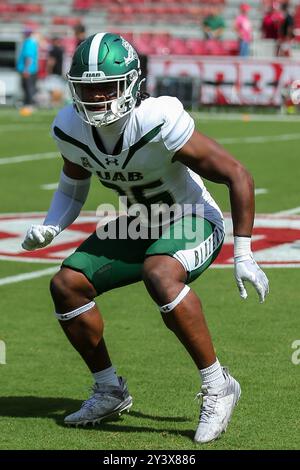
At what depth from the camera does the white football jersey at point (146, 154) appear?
5125 millimetres

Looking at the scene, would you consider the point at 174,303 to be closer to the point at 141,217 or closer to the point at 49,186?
the point at 141,217

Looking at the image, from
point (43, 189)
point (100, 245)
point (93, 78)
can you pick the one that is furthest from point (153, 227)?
point (43, 189)

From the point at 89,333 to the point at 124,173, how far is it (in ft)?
2.48

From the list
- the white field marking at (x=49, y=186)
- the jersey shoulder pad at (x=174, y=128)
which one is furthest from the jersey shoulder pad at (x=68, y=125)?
the white field marking at (x=49, y=186)

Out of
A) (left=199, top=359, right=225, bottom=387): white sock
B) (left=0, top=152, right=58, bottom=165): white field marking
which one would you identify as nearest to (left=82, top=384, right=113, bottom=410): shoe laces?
(left=199, top=359, right=225, bottom=387): white sock

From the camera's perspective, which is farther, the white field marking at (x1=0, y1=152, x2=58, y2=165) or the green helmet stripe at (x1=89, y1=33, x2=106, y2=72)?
the white field marking at (x1=0, y1=152, x2=58, y2=165)

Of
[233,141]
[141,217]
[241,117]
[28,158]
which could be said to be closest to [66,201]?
[141,217]

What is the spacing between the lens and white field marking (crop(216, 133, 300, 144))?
61.2 feet

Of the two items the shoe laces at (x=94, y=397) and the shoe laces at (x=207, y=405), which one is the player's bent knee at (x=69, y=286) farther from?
the shoe laces at (x=207, y=405)

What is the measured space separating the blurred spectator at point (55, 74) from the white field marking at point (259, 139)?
9387mm

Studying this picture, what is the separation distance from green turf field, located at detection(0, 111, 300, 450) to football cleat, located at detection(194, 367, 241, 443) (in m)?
0.05

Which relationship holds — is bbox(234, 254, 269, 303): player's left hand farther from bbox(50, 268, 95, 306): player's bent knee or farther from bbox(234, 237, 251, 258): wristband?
bbox(50, 268, 95, 306): player's bent knee

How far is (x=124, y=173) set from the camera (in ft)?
17.2

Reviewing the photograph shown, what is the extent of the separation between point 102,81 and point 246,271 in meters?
1.03
